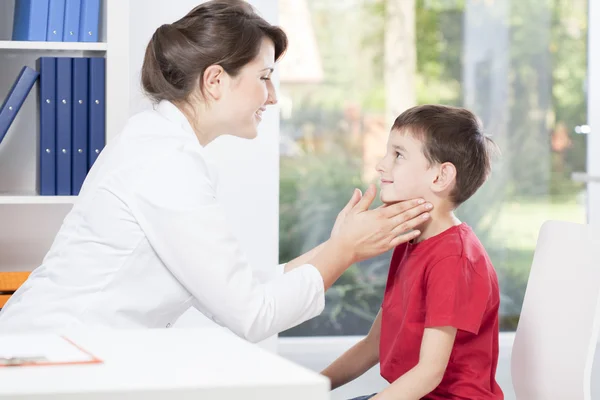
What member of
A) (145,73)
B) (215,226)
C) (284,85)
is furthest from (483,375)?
(284,85)

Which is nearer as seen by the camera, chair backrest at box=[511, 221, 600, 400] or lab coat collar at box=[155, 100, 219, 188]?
chair backrest at box=[511, 221, 600, 400]

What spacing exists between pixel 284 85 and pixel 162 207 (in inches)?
95.9

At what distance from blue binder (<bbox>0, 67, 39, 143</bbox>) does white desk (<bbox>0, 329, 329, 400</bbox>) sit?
139 cm

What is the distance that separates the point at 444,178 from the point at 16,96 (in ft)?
3.82

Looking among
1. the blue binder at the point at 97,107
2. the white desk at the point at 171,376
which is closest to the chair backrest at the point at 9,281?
the blue binder at the point at 97,107

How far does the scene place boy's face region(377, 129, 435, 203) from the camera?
1580 millimetres

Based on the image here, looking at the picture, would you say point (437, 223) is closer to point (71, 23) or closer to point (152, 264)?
point (152, 264)

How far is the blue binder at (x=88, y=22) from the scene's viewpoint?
7.30ft

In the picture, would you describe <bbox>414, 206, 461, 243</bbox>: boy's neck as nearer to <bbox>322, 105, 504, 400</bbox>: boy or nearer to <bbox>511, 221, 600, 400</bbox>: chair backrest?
<bbox>322, 105, 504, 400</bbox>: boy

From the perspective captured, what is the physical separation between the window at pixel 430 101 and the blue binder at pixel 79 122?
5.23 ft

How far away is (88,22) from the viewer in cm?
223

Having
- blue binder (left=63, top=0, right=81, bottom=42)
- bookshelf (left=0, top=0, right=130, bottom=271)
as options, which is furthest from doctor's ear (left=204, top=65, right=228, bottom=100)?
blue binder (left=63, top=0, right=81, bottom=42)

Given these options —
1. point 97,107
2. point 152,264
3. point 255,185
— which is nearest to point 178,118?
point 152,264

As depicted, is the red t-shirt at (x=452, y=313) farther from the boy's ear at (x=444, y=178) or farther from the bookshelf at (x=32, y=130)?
the bookshelf at (x=32, y=130)
